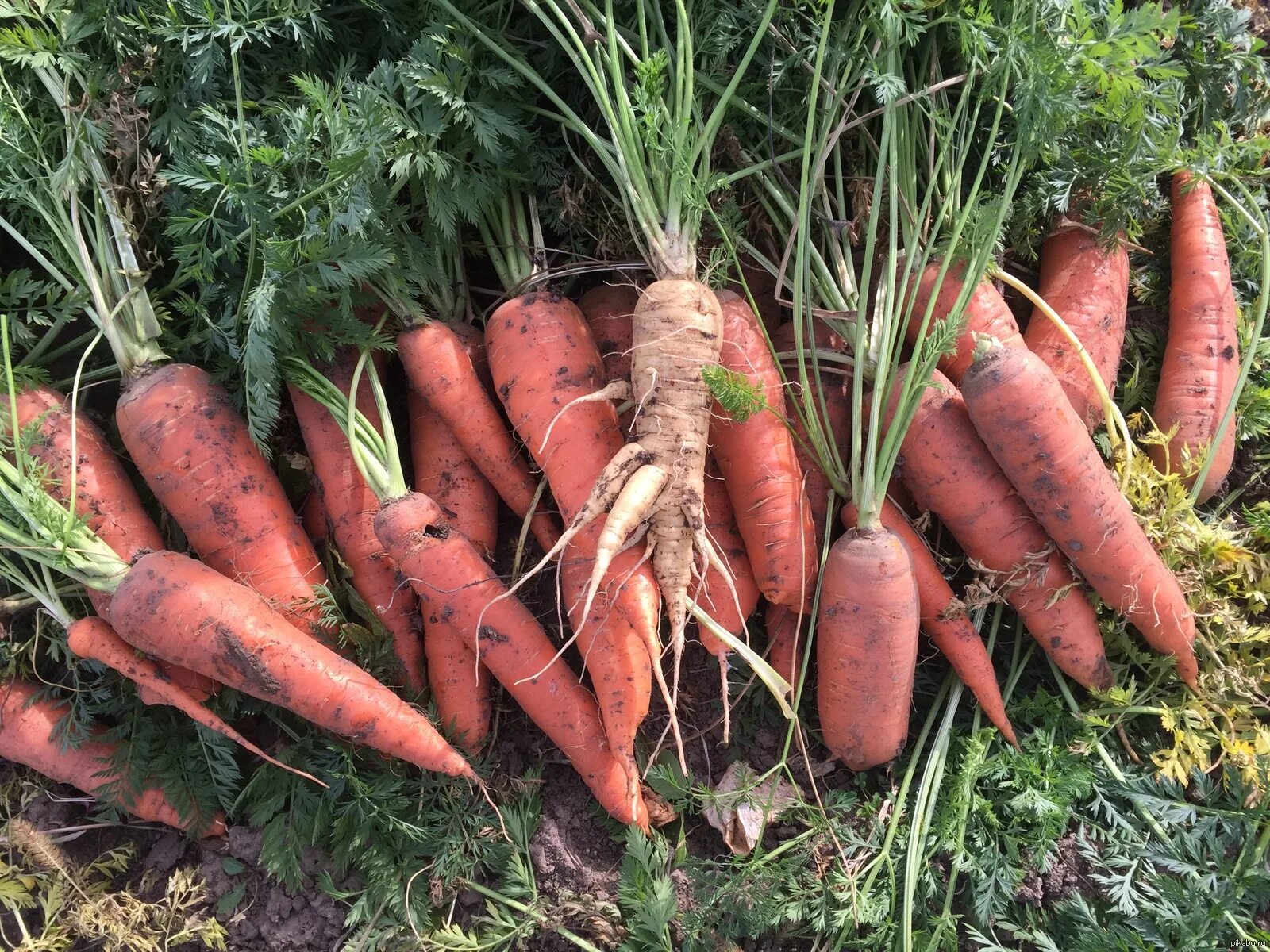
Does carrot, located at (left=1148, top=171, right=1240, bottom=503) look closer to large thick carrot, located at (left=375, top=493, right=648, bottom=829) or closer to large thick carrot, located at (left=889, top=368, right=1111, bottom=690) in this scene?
large thick carrot, located at (left=889, top=368, right=1111, bottom=690)

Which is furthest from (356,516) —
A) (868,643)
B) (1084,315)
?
(1084,315)

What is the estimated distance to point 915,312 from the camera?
7.99 feet

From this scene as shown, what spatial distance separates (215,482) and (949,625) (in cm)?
223

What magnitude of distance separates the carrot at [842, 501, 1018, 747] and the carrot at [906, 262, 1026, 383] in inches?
21.1

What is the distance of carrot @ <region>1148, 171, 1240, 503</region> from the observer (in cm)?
247

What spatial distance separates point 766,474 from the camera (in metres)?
2.35

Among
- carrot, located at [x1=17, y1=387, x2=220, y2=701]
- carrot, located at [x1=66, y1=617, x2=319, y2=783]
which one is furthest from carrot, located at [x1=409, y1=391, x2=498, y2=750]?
carrot, located at [x1=17, y1=387, x2=220, y2=701]

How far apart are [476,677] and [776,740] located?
0.94m

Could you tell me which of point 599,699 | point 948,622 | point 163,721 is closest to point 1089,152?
point 948,622

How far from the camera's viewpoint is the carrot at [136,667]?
224cm

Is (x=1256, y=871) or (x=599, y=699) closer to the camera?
(x=1256, y=871)

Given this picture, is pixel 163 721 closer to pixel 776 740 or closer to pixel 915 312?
pixel 776 740

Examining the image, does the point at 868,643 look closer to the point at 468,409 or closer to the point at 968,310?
the point at 968,310

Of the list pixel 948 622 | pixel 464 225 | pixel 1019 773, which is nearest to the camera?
pixel 1019 773
